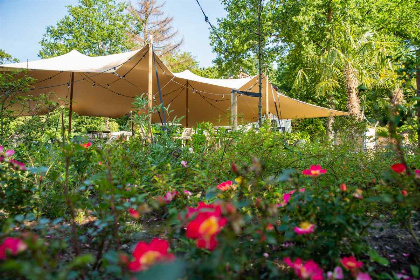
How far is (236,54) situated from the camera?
1412 centimetres

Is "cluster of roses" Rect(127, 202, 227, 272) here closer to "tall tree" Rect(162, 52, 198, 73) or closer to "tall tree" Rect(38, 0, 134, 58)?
"tall tree" Rect(162, 52, 198, 73)

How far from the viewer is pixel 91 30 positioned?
19.1 m

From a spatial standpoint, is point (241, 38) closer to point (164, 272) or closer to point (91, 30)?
point (91, 30)

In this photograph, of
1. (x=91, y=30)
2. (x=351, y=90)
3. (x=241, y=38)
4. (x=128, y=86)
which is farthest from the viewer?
(x=91, y=30)

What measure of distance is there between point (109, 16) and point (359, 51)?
1631 cm

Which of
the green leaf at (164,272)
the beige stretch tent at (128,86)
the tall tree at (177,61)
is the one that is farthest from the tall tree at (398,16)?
the green leaf at (164,272)


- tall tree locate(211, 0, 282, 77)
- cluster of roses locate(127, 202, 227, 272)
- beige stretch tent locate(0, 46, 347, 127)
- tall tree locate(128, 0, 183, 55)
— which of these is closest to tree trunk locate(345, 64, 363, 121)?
beige stretch tent locate(0, 46, 347, 127)

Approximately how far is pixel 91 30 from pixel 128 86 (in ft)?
47.5

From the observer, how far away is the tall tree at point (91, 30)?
1867cm

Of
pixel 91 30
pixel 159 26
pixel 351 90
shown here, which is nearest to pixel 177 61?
pixel 159 26

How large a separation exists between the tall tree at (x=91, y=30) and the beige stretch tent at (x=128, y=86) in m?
10.8

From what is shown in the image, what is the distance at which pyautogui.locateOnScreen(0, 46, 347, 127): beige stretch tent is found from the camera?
5428 mm

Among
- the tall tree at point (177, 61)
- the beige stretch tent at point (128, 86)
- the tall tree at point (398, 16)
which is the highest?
the tall tree at point (398, 16)

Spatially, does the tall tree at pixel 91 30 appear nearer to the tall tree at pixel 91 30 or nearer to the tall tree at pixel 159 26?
the tall tree at pixel 91 30
